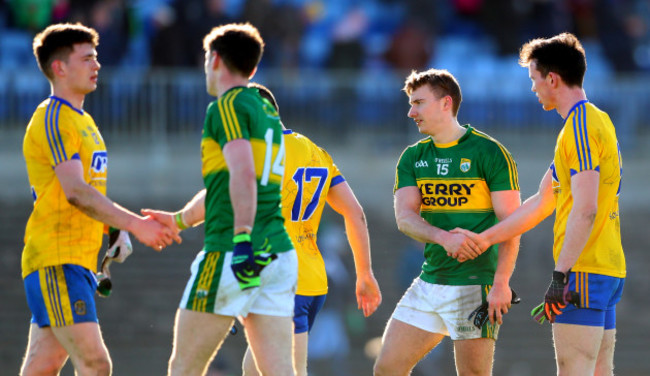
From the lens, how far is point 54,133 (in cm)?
604

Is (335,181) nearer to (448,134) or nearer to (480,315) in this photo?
(448,134)

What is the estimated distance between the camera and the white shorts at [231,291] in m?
5.18

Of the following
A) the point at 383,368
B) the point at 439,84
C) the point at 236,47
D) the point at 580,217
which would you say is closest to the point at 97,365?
the point at 383,368

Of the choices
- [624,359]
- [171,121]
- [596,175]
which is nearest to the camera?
[596,175]

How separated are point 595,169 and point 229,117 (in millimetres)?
1943

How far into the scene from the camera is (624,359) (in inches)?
562

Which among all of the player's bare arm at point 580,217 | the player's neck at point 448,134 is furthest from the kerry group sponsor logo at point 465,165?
the player's bare arm at point 580,217

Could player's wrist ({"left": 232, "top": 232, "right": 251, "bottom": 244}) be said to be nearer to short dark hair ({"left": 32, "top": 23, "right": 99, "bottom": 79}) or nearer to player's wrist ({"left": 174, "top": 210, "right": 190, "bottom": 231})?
player's wrist ({"left": 174, "top": 210, "right": 190, "bottom": 231})

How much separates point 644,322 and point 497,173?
9.31 metres

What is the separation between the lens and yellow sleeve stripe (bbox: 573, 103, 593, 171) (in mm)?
5703

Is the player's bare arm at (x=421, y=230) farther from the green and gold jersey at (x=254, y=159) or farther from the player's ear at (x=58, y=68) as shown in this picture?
the player's ear at (x=58, y=68)

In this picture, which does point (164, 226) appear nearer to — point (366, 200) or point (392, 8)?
point (366, 200)

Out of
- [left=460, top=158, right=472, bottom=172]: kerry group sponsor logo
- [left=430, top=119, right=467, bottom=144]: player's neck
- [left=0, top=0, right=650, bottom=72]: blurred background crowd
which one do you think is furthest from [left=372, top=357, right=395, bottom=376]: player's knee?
[left=0, top=0, right=650, bottom=72]: blurred background crowd

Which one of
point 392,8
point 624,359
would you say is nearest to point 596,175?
point 624,359
